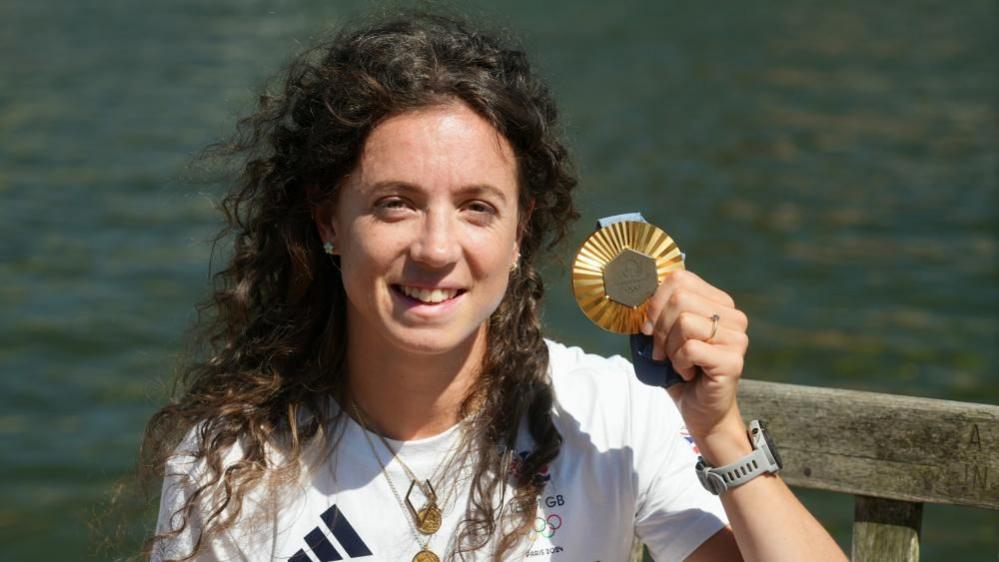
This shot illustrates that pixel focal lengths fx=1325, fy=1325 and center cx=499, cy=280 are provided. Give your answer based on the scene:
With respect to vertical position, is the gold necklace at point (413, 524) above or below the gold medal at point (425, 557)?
above

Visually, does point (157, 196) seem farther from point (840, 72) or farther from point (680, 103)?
point (840, 72)

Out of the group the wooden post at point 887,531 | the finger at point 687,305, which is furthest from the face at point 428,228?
the wooden post at point 887,531

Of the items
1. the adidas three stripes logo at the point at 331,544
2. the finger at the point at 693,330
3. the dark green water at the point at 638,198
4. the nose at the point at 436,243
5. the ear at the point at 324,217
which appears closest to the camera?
the finger at the point at 693,330

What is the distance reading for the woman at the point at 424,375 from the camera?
8.40 ft

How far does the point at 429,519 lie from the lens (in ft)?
8.80

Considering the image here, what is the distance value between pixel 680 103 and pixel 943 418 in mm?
12076

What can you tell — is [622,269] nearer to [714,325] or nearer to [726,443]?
[714,325]

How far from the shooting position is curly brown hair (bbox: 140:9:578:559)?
2658mm

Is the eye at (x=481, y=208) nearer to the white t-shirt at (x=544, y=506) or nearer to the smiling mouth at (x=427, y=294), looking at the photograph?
the smiling mouth at (x=427, y=294)

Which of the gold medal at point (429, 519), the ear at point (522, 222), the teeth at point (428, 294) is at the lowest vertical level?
the gold medal at point (429, 519)

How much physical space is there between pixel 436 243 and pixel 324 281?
499 mm

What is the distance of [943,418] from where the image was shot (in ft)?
8.58

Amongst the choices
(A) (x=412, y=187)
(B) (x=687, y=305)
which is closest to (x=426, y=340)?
(A) (x=412, y=187)

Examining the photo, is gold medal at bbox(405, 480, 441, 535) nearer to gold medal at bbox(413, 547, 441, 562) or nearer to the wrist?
gold medal at bbox(413, 547, 441, 562)
